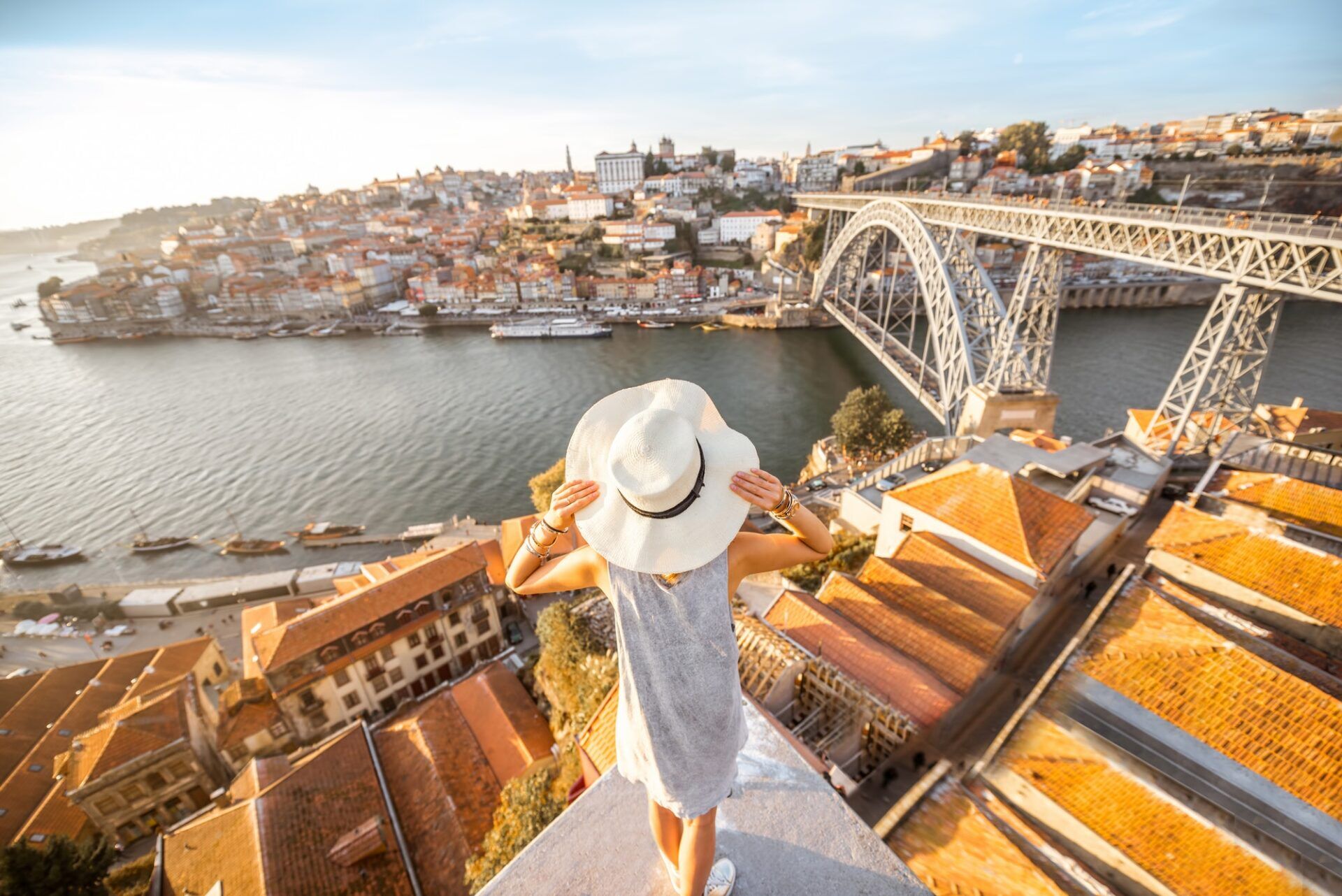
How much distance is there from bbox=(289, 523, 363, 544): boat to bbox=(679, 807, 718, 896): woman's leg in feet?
85.1

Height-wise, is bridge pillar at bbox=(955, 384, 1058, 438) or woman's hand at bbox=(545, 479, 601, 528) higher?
woman's hand at bbox=(545, 479, 601, 528)

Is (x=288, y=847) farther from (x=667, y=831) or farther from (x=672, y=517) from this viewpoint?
(x=672, y=517)

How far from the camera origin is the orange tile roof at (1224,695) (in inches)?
184

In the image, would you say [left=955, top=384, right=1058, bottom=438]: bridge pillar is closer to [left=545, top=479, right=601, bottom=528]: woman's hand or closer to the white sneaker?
the white sneaker

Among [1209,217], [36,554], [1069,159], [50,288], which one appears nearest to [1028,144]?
[1069,159]

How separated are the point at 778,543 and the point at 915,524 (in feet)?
31.1

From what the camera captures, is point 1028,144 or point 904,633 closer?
point 904,633

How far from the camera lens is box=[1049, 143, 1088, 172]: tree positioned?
61.9 m

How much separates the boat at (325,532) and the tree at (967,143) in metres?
76.1

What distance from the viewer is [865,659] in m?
6.79

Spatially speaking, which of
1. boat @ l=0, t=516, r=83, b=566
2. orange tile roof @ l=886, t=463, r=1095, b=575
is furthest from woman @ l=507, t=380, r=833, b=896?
boat @ l=0, t=516, r=83, b=566

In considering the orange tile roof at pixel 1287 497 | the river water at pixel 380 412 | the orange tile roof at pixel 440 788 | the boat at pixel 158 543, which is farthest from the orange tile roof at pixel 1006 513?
the boat at pixel 158 543

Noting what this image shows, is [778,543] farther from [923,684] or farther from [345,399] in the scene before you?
[345,399]

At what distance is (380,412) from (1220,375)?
131 ft
